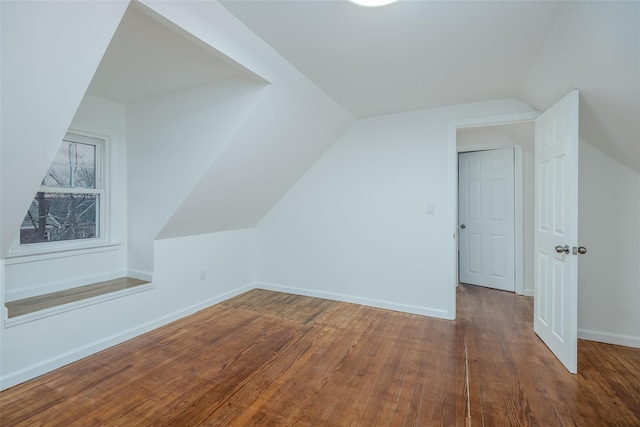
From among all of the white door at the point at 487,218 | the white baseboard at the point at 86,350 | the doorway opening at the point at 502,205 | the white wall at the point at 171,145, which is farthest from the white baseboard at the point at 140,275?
the white door at the point at 487,218

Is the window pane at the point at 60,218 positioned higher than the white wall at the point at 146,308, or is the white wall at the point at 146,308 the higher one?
the window pane at the point at 60,218

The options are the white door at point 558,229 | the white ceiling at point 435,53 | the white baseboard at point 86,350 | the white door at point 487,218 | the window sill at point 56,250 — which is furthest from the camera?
the white door at point 487,218

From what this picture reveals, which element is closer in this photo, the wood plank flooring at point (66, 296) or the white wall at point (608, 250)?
the wood plank flooring at point (66, 296)

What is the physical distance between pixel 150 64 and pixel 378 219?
260 centimetres

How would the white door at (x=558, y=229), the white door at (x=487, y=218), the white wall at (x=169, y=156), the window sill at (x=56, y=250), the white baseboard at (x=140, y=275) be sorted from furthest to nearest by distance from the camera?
1. the white door at (x=487, y=218)
2. the white baseboard at (x=140, y=275)
3. the window sill at (x=56, y=250)
4. the white door at (x=558, y=229)
5. the white wall at (x=169, y=156)

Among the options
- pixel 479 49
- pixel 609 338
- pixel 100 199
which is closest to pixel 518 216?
pixel 609 338

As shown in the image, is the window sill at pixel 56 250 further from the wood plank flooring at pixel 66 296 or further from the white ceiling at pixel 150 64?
the white ceiling at pixel 150 64

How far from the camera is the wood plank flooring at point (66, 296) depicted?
7.23ft

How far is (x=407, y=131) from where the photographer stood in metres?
3.35

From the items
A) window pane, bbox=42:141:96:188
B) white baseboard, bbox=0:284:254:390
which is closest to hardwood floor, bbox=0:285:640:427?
white baseboard, bbox=0:284:254:390

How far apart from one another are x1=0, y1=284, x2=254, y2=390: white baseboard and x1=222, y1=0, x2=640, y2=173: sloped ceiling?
2683 mm

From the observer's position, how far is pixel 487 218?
13.8ft

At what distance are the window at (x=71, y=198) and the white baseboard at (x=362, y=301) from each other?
212cm

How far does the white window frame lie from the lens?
8.94 ft
